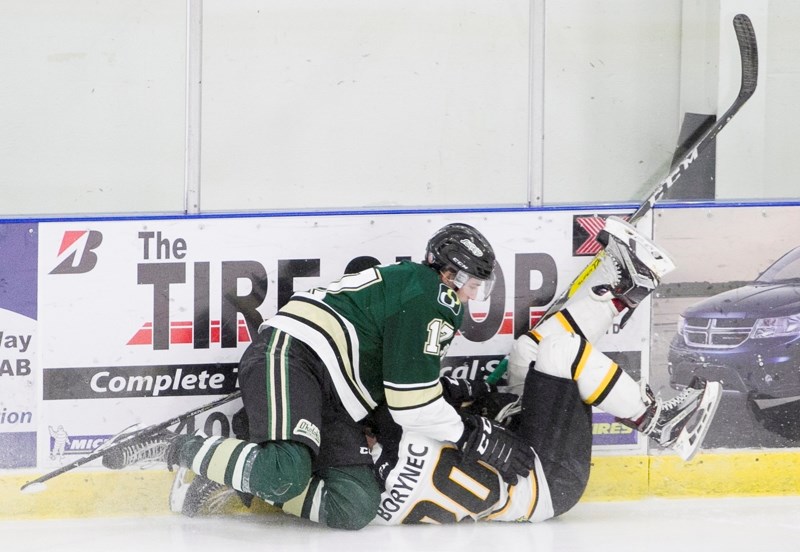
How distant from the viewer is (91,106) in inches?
155

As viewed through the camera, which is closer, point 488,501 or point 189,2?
point 488,501

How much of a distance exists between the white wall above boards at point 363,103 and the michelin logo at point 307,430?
117 centimetres

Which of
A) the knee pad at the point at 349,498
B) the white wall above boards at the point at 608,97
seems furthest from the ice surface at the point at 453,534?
the white wall above boards at the point at 608,97

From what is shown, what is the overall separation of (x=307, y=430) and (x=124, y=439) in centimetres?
68

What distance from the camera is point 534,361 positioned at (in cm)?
332

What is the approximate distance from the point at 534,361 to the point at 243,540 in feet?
3.39

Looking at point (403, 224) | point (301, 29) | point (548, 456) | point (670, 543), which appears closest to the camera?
point (670, 543)

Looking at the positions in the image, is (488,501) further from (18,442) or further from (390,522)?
(18,442)

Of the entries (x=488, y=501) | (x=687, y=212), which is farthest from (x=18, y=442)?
(x=687, y=212)

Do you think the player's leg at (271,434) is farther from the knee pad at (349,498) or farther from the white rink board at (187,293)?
the white rink board at (187,293)

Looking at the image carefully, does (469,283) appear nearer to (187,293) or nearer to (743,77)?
(187,293)

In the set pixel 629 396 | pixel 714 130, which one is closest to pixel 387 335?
pixel 629 396

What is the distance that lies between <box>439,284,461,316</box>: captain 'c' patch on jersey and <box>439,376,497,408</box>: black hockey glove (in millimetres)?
344

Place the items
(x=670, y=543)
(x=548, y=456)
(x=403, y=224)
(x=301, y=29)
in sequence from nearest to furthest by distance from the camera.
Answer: (x=670, y=543) → (x=548, y=456) → (x=403, y=224) → (x=301, y=29)
